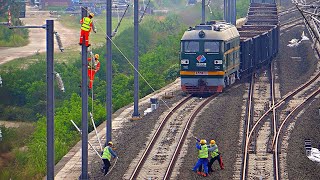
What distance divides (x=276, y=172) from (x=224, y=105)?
11.0 m

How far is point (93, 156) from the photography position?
26.8m

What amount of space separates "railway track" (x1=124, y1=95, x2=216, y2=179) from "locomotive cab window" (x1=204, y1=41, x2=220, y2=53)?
8.00ft

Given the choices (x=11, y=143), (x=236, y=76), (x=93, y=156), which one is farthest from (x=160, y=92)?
(x=93, y=156)

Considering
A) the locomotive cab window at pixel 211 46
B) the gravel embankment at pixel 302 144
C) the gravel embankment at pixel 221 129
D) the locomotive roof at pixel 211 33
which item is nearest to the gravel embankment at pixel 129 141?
the gravel embankment at pixel 221 129

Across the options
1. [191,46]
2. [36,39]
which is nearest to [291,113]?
[191,46]

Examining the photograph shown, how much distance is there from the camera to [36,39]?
7056 cm

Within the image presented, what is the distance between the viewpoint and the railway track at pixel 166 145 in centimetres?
2389

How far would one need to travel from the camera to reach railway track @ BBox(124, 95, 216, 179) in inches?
941

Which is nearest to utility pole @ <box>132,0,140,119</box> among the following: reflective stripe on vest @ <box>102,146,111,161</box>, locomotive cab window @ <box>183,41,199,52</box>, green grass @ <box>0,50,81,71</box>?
locomotive cab window @ <box>183,41,199,52</box>

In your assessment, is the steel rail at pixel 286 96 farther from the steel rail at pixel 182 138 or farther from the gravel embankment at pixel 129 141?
the gravel embankment at pixel 129 141

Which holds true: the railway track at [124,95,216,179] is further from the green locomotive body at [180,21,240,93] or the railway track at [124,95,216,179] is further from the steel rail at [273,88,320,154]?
the steel rail at [273,88,320,154]

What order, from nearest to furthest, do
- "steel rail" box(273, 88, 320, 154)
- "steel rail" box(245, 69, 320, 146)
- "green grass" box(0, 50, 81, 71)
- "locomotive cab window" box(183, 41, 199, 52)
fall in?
"steel rail" box(273, 88, 320, 154) → "steel rail" box(245, 69, 320, 146) → "locomotive cab window" box(183, 41, 199, 52) → "green grass" box(0, 50, 81, 71)

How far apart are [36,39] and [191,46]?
119ft

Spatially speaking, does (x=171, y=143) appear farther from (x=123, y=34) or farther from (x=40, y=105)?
(x=123, y=34)
